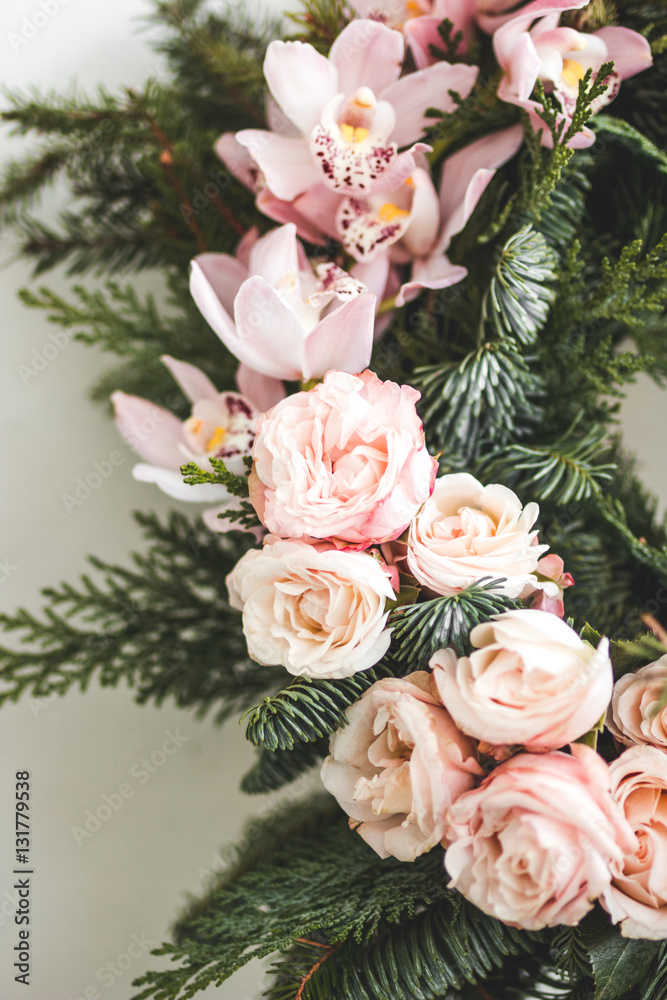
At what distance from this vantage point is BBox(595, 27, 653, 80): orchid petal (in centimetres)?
51

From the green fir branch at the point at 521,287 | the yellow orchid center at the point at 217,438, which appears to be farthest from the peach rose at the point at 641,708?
the yellow orchid center at the point at 217,438

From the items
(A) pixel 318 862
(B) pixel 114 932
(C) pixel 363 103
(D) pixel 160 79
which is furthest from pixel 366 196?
(B) pixel 114 932

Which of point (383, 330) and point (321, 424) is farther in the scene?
point (383, 330)

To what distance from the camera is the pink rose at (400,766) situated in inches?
14.4

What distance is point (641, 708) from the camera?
0.40 meters

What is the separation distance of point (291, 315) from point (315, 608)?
19cm

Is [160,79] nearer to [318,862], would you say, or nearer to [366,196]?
[366,196]

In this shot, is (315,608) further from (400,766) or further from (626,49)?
(626,49)

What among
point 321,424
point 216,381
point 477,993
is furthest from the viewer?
point 216,381

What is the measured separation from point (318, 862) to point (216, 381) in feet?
1.43

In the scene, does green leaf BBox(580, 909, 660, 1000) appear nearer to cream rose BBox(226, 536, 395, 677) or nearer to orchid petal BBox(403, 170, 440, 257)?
cream rose BBox(226, 536, 395, 677)

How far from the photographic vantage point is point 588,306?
→ 1.69ft

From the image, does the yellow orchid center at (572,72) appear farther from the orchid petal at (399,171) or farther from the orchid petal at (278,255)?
the orchid petal at (278,255)

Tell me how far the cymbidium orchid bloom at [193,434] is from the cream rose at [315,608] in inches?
5.2
